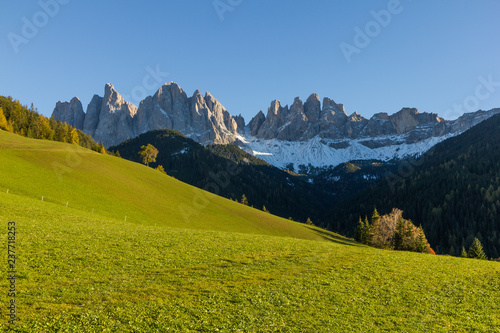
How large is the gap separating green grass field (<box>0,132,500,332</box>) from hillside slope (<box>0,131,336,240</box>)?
14953 millimetres

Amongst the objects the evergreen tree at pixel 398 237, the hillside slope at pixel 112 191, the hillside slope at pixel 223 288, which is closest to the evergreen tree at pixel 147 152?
the hillside slope at pixel 112 191

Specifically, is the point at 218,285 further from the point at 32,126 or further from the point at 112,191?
the point at 32,126

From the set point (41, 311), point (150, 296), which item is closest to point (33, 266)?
point (41, 311)

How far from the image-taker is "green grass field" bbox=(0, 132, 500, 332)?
16234 mm

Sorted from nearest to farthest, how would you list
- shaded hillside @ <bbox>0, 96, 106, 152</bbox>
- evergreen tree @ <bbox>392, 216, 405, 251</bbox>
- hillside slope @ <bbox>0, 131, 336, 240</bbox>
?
hillside slope @ <bbox>0, 131, 336, 240</bbox> < evergreen tree @ <bbox>392, 216, 405, 251</bbox> < shaded hillside @ <bbox>0, 96, 106, 152</bbox>

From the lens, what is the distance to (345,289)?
23.8 meters

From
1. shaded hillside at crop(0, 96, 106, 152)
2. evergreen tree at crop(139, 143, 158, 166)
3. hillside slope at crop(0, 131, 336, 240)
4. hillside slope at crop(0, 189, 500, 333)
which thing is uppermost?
shaded hillside at crop(0, 96, 106, 152)

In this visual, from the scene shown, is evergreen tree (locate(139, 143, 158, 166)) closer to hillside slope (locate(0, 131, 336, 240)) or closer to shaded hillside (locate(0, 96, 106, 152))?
shaded hillside (locate(0, 96, 106, 152))

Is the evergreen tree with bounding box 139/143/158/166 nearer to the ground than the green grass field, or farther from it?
farther from it

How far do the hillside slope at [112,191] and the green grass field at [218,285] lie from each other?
1495 cm

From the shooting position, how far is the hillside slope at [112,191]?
199 feet

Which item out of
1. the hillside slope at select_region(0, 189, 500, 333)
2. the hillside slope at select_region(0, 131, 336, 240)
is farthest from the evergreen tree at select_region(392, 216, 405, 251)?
the hillside slope at select_region(0, 189, 500, 333)

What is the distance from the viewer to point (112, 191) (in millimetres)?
73500

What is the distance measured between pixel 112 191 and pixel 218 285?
61042 millimetres
